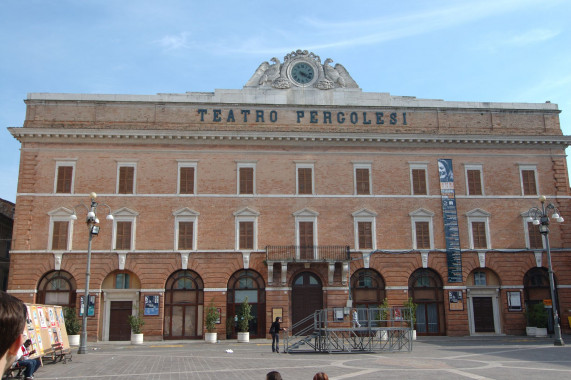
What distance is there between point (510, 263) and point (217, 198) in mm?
18653

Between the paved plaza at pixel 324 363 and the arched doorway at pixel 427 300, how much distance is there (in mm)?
5401

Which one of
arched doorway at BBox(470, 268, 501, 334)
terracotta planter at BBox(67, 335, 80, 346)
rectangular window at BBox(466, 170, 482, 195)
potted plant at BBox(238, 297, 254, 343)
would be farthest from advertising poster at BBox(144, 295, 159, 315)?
rectangular window at BBox(466, 170, 482, 195)

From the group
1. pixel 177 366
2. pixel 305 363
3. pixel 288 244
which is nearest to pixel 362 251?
pixel 288 244

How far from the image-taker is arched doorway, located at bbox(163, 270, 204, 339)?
32688 millimetres

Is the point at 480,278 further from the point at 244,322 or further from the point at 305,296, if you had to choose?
the point at 244,322

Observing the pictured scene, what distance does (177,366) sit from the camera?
19.6 meters

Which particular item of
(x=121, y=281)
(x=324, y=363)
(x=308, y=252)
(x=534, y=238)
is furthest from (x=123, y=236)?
(x=534, y=238)

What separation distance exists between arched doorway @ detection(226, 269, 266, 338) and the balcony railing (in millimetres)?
1719

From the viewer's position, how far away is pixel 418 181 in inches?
1393

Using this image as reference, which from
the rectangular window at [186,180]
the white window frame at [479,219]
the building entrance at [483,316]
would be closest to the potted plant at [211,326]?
the rectangular window at [186,180]

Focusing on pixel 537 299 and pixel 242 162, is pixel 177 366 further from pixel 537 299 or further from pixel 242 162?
pixel 537 299

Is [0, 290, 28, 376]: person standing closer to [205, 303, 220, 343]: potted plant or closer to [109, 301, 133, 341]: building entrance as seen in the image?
[205, 303, 220, 343]: potted plant

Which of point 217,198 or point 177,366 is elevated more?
point 217,198

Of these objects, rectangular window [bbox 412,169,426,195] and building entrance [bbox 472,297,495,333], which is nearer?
building entrance [bbox 472,297,495,333]
